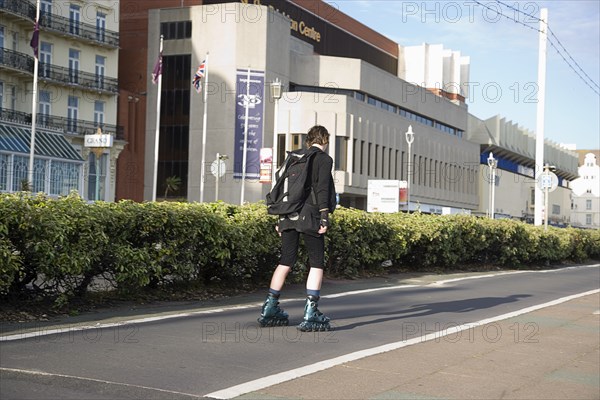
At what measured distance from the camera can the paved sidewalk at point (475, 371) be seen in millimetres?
5805

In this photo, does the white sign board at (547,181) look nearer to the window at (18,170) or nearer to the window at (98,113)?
the window at (18,170)

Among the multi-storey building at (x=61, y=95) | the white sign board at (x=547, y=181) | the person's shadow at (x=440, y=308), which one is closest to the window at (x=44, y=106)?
the multi-storey building at (x=61, y=95)

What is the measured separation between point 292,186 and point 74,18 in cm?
5185

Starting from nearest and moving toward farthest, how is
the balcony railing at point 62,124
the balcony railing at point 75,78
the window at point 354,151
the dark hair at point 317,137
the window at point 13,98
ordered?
the dark hair at point 317,137, the balcony railing at point 62,124, the window at point 13,98, the balcony railing at point 75,78, the window at point 354,151

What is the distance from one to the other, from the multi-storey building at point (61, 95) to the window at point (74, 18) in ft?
0.22

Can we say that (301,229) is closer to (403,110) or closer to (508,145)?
(403,110)

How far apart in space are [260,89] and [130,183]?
41.8ft

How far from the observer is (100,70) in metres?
58.8

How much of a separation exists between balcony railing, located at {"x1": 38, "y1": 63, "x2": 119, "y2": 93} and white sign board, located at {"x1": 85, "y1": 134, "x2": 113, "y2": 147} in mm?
3898

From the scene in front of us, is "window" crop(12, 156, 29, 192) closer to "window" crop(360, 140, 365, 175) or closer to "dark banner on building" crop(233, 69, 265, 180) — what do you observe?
"dark banner on building" crop(233, 69, 265, 180)

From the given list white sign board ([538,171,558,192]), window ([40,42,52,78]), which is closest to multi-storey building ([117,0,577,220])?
window ([40,42,52,78])

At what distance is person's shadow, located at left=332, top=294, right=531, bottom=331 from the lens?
952 cm

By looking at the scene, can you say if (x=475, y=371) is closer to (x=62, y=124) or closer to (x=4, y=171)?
(x=4, y=171)

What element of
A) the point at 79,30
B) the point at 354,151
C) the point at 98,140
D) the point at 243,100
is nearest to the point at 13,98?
the point at 98,140
